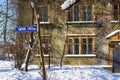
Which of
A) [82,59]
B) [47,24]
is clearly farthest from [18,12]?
[82,59]

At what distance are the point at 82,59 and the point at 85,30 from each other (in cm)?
233

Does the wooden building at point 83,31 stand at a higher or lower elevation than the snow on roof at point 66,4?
lower

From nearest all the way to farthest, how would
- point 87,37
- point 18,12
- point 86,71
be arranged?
point 86,71 → point 18,12 → point 87,37

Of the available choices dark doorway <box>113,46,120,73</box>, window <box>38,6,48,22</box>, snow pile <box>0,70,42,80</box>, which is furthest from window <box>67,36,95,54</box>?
snow pile <box>0,70,42,80</box>

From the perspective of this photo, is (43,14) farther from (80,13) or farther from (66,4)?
(80,13)

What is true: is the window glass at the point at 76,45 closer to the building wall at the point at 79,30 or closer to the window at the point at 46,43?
the building wall at the point at 79,30

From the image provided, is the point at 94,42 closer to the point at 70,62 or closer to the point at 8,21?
the point at 70,62

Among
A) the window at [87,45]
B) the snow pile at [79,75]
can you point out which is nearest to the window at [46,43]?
the window at [87,45]

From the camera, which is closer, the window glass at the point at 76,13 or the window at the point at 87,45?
the window at the point at 87,45

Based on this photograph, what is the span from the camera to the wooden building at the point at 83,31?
23375 millimetres

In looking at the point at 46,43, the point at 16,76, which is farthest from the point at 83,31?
the point at 16,76

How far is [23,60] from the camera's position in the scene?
17.6 m

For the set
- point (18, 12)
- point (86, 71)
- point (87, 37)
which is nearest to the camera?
point (86, 71)

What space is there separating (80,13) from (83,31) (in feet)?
4.77
